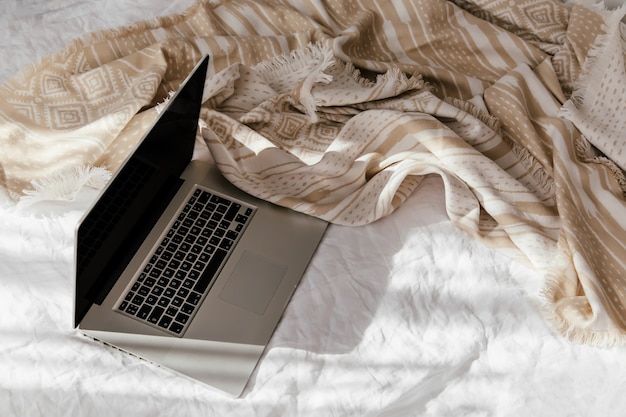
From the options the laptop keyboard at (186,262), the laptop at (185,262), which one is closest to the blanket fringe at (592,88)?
the laptop at (185,262)

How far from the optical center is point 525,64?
1.45 meters

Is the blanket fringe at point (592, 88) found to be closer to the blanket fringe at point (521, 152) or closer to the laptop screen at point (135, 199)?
the blanket fringe at point (521, 152)

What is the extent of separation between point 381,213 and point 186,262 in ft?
1.05

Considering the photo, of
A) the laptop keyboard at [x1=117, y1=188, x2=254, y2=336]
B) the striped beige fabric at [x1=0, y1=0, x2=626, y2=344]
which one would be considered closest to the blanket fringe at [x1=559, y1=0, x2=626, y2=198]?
the striped beige fabric at [x1=0, y1=0, x2=626, y2=344]

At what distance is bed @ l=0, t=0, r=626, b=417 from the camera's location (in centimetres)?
106

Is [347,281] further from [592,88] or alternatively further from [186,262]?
[592,88]

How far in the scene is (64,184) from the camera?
123 centimetres

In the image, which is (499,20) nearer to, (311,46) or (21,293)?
(311,46)

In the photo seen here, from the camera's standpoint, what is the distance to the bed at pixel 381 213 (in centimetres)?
106

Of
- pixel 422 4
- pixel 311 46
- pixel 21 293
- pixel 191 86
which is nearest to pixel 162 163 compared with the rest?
pixel 191 86

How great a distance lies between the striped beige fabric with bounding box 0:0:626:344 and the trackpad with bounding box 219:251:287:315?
0.12m

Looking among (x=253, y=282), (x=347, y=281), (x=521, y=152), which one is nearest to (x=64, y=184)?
(x=253, y=282)

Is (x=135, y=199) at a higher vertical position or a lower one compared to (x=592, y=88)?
lower

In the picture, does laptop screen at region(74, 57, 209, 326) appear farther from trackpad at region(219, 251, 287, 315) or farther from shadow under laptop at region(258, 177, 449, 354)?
shadow under laptop at region(258, 177, 449, 354)
